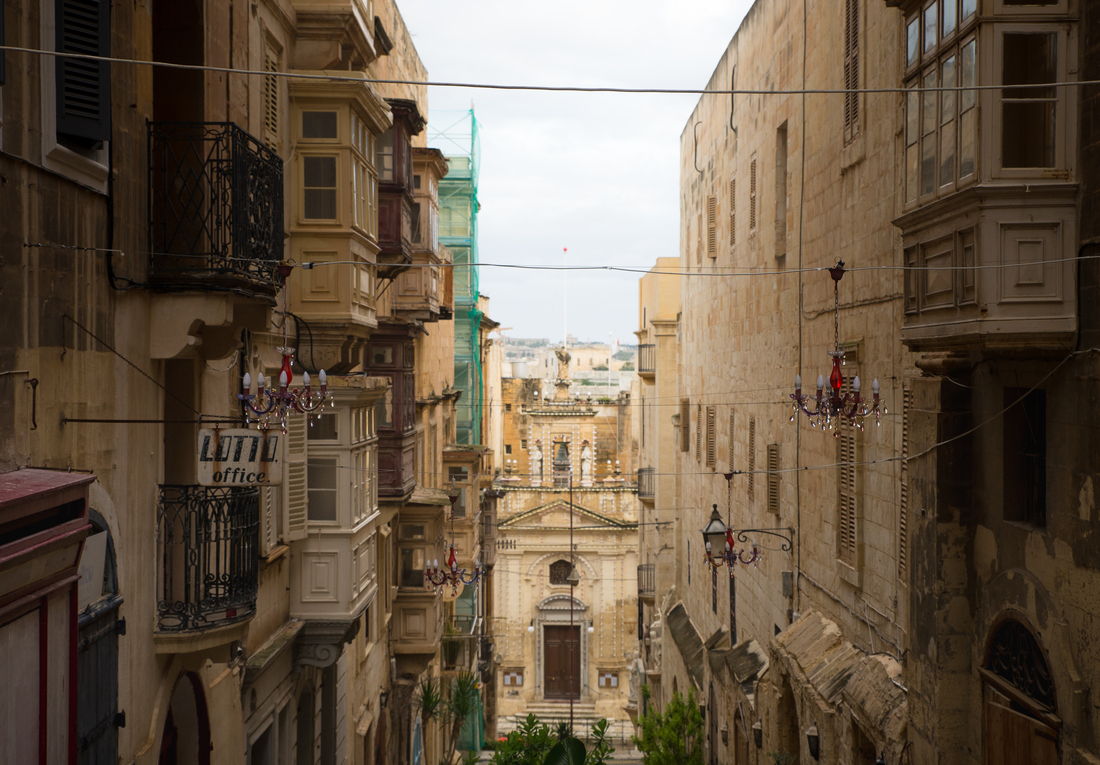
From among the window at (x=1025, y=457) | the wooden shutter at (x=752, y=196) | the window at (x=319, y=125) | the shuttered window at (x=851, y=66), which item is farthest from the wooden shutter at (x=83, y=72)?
the wooden shutter at (x=752, y=196)

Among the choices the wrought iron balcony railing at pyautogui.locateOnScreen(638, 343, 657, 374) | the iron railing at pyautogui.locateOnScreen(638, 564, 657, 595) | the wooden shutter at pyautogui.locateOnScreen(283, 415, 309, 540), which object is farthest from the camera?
the wrought iron balcony railing at pyautogui.locateOnScreen(638, 343, 657, 374)

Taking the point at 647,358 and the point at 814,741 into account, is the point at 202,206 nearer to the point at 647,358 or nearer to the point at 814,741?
the point at 814,741

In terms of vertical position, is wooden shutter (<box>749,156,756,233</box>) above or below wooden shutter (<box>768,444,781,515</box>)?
above

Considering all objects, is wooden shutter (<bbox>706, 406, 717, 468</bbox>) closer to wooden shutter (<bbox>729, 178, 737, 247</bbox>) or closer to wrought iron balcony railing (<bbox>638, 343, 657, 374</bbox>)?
wooden shutter (<bbox>729, 178, 737, 247</bbox>)

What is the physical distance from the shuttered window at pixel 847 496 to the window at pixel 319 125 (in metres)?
6.74

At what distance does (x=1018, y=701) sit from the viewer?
6996 millimetres

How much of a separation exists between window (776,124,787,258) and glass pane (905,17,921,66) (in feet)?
24.4

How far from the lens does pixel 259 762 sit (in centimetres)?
1188

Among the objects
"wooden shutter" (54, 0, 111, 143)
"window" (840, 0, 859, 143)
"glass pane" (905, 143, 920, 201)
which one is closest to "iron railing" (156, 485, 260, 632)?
"wooden shutter" (54, 0, 111, 143)

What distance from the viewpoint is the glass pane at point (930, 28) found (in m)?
7.32

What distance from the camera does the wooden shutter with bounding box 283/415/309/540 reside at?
12383 mm

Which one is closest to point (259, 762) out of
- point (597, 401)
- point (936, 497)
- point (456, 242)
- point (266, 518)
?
point (266, 518)

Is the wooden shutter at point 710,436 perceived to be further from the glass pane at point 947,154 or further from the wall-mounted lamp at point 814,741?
the glass pane at point 947,154

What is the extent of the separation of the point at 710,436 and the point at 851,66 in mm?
11915
